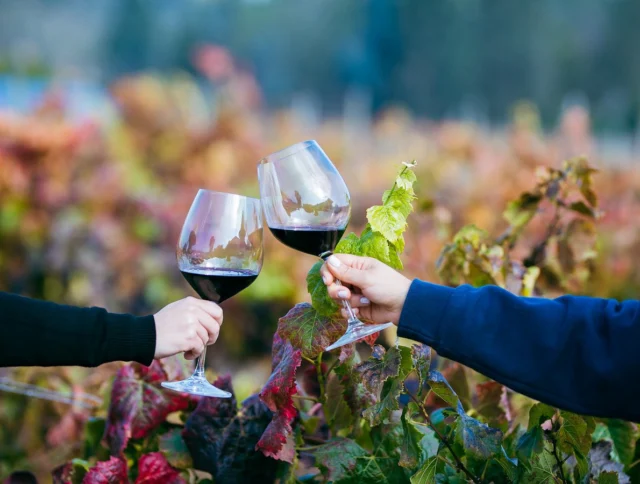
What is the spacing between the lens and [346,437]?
178cm

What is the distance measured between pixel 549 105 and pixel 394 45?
25.7ft

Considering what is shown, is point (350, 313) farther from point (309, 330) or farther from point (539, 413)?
point (539, 413)

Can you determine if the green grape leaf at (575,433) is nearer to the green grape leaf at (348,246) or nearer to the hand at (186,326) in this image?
the green grape leaf at (348,246)

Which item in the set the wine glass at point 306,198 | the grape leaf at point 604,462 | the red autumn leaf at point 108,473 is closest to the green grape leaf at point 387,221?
the wine glass at point 306,198

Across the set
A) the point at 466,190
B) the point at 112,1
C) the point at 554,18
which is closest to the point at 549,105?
the point at 554,18

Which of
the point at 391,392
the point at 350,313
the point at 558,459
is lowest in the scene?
the point at 558,459

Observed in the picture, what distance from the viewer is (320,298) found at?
1633 mm

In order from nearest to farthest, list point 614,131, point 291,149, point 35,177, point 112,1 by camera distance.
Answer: point 291,149 < point 35,177 < point 614,131 < point 112,1

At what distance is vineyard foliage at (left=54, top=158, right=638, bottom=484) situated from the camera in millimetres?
1571

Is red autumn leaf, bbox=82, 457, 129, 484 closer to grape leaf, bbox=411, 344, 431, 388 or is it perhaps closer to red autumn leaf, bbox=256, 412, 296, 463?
red autumn leaf, bbox=256, 412, 296, 463

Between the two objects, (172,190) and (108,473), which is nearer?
(108,473)

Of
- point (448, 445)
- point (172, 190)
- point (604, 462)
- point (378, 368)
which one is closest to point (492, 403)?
point (604, 462)

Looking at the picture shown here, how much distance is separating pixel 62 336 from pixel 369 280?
0.61m

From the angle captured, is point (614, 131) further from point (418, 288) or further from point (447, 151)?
point (418, 288)
